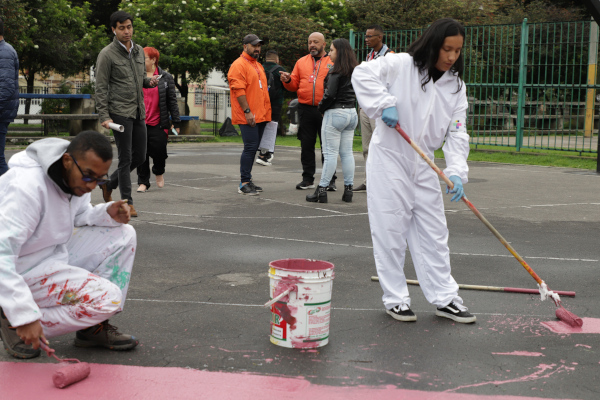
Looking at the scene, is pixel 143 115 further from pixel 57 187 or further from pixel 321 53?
pixel 57 187

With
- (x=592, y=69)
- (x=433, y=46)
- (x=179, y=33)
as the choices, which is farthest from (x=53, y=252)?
(x=179, y=33)

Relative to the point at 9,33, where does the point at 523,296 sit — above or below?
below

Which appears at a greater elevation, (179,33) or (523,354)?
(179,33)

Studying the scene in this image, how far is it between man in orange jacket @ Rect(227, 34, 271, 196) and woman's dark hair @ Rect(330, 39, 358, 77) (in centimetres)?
119

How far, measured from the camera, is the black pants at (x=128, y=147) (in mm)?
7598

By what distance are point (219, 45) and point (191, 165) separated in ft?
41.7

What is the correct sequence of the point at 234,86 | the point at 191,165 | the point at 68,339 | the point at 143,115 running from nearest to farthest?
the point at 68,339 < the point at 143,115 < the point at 234,86 < the point at 191,165

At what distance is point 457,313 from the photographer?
170 inches

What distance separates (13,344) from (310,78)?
252 inches

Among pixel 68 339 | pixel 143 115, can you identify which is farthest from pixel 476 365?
pixel 143 115

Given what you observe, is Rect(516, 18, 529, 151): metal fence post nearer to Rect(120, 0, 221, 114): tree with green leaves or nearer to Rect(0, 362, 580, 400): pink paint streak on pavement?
Rect(120, 0, 221, 114): tree with green leaves

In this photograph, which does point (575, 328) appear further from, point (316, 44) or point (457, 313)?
point (316, 44)

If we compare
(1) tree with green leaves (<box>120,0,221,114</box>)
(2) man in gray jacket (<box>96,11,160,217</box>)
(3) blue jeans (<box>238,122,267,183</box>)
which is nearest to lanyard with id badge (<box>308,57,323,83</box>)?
(3) blue jeans (<box>238,122,267,183</box>)

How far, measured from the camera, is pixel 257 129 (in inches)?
368
